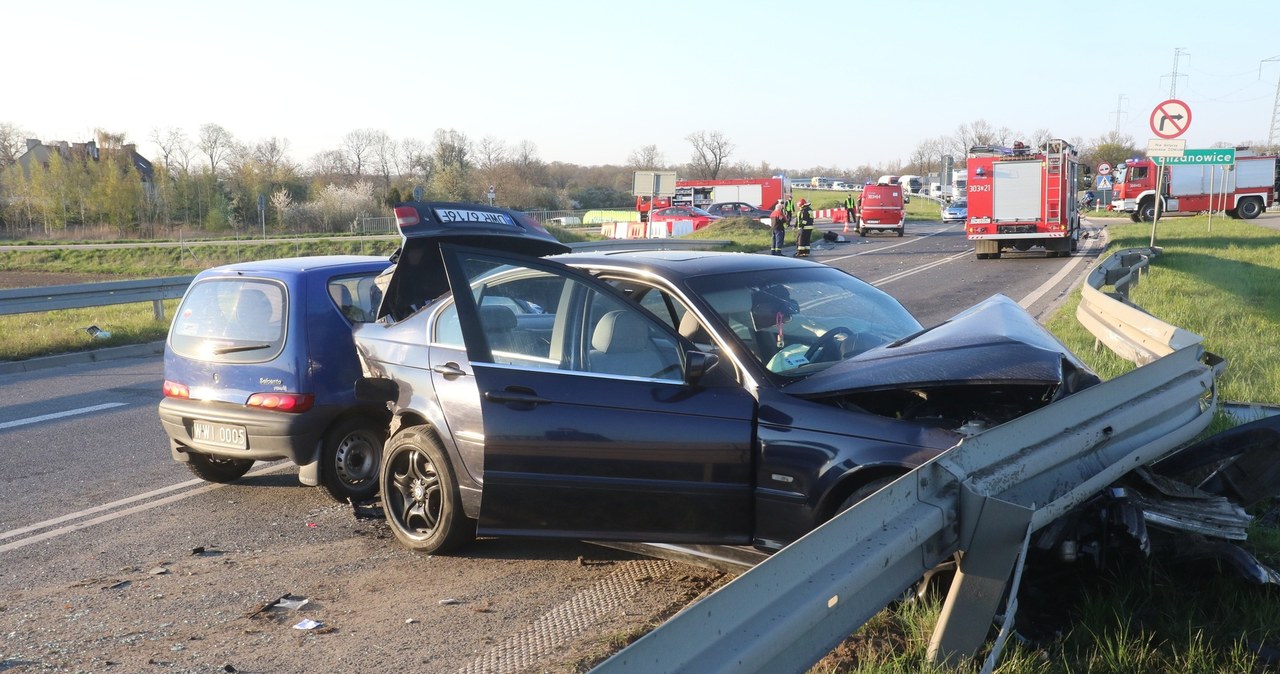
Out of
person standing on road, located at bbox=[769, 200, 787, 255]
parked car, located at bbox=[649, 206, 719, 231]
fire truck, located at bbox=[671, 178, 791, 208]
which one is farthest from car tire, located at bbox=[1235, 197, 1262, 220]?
person standing on road, located at bbox=[769, 200, 787, 255]

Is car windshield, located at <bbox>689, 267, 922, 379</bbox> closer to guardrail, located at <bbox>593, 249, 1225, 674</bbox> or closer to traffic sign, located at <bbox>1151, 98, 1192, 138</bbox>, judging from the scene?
guardrail, located at <bbox>593, 249, 1225, 674</bbox>

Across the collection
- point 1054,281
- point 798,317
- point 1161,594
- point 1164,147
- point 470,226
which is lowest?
point 1054,281

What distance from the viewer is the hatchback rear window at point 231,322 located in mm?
6285

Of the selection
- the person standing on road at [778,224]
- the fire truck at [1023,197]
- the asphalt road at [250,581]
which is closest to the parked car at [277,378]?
the asphalt road at [250,581]

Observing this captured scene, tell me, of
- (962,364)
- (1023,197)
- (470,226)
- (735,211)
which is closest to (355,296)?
(470,226)

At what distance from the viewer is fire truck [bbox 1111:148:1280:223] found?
151ft

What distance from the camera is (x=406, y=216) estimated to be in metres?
5.06

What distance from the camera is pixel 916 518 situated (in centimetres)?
283

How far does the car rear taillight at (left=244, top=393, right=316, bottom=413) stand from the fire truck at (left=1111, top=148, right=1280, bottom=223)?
156 feet

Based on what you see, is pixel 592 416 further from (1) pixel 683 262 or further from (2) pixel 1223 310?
(2) pixel 1223 310

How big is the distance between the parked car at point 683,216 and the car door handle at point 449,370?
124ft

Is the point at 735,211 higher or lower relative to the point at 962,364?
lower

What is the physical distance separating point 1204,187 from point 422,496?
50.9m

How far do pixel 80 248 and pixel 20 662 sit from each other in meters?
46.3
